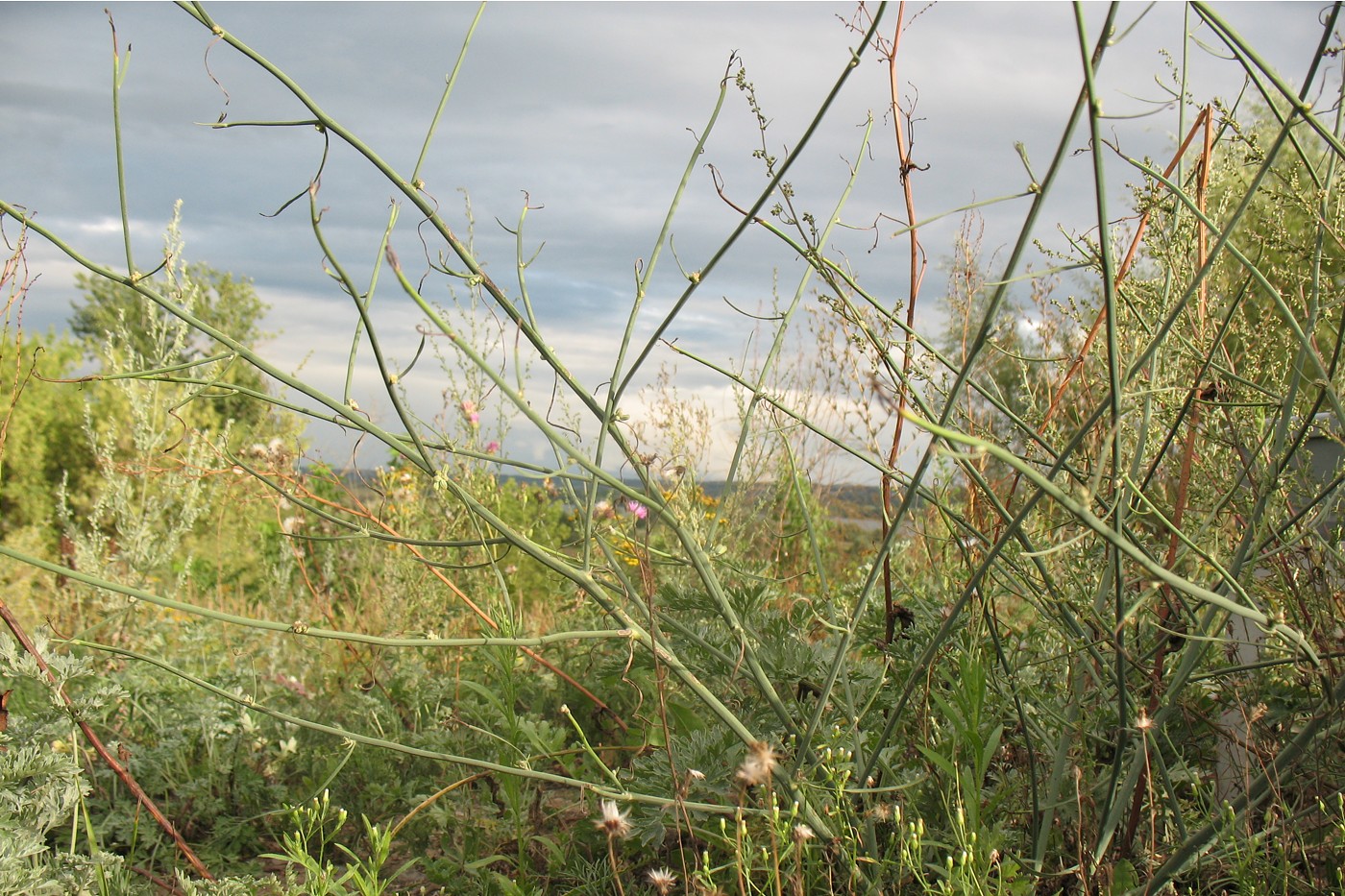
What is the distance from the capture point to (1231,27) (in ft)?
4.12

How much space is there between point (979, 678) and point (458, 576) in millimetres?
2821

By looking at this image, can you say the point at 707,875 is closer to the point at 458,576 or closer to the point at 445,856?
the point at 445,856

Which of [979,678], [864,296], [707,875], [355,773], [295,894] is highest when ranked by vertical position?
[864,296]

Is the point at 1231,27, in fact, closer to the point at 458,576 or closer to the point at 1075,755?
the point at 1075,755

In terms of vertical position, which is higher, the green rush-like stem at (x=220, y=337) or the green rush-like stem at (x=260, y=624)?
the green rush-like stem at (x=220, y=337)

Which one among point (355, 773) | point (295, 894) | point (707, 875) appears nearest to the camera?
point (707, 875)

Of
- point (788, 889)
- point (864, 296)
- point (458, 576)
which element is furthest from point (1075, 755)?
point (458, 576)

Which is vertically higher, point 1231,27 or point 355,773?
point 1231,27

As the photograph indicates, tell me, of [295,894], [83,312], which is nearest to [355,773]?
[295,894]

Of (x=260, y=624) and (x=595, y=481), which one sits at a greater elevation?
(x=595, y=481)

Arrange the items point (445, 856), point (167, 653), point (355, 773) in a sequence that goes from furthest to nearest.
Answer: point (167, 653) < point (355, 773) < point (445, 856)

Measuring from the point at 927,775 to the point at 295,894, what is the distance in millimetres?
1186

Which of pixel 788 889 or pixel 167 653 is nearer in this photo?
pixel 788 889

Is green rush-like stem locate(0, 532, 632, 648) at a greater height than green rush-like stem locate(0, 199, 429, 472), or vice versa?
green rush-like stem locate(0, 199, 429, 472)
